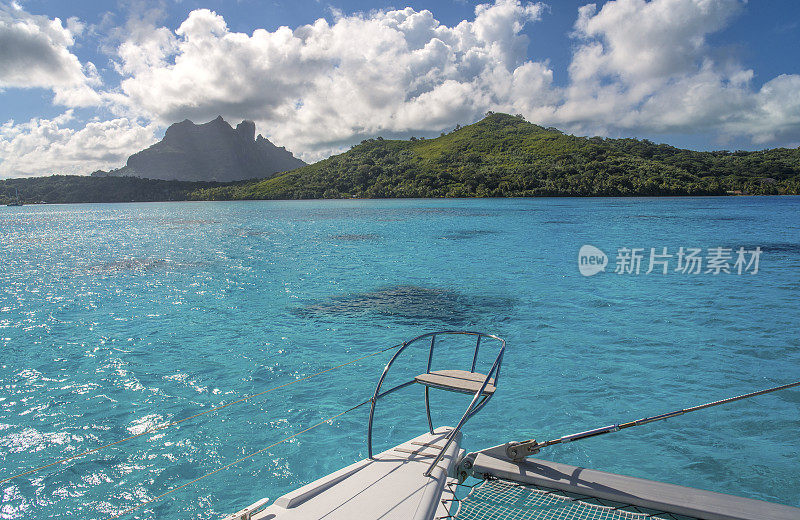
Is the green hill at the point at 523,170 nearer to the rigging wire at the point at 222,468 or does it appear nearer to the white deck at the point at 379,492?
the rigging wire at the point at 222,468

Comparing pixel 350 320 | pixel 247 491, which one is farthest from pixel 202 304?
pixel 247 491

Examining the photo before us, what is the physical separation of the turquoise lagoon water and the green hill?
95442 mm

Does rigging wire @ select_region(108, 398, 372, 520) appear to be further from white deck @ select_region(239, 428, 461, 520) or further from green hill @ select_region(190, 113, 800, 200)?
green hill @ select_region(190, 113, 800, 200)

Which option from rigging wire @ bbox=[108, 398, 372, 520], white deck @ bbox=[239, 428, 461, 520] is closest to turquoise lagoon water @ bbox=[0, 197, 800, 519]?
A: rigging wire @ bbox=[108, 398, 372, 520]

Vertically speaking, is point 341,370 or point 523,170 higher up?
point 523,170

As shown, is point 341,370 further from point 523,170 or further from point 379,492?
point 523,170

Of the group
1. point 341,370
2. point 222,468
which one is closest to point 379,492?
point 222,468

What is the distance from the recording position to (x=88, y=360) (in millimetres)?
10594

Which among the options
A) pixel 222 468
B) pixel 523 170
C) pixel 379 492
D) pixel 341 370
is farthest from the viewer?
pixel 523 170

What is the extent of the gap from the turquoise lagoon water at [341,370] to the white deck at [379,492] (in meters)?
2.19

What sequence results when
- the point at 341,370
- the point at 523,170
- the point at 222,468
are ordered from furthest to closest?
the point at 523,170, the point at 341,370, the point at 222,468

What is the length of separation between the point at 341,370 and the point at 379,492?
6122 millimetres

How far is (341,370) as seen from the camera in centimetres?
995

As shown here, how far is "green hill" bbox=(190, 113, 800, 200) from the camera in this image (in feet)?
362
